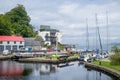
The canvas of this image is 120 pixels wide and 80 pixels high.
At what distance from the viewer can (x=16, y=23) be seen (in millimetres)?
137875

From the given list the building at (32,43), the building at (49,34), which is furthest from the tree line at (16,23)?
the building at (49,34)

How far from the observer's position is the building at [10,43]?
118 m

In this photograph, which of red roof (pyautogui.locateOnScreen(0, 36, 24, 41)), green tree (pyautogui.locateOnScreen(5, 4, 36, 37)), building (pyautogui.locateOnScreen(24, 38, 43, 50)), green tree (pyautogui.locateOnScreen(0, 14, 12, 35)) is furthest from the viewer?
green tree (pyautogui.locateOnScreen(5, 4, 36, 37))

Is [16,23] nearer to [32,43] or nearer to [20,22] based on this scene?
[20,22]

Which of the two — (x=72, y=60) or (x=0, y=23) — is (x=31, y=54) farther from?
(x=0, y=23)

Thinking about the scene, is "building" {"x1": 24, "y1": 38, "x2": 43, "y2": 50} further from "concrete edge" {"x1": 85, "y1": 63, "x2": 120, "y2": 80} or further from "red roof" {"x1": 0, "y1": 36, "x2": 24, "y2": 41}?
"concrete edge" {"x1": 85, "y1": 63, "x2": 120, "y2": 80}

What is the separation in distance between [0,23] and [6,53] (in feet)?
68.7

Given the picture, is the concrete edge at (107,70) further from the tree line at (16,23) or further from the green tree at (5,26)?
the tree line at (16,23)

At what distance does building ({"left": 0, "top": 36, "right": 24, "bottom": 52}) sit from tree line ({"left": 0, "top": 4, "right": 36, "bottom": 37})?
7229 mm

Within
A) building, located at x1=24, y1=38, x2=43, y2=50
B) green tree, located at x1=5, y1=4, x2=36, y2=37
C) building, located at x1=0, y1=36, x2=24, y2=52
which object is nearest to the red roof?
building, located at x1=0, y1=36, x2=24, y2=52

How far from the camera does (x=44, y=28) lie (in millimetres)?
173250

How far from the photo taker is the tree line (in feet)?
413

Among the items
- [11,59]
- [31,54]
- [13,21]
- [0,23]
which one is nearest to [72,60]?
[31,54]

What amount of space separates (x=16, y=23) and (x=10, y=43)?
20441mm
